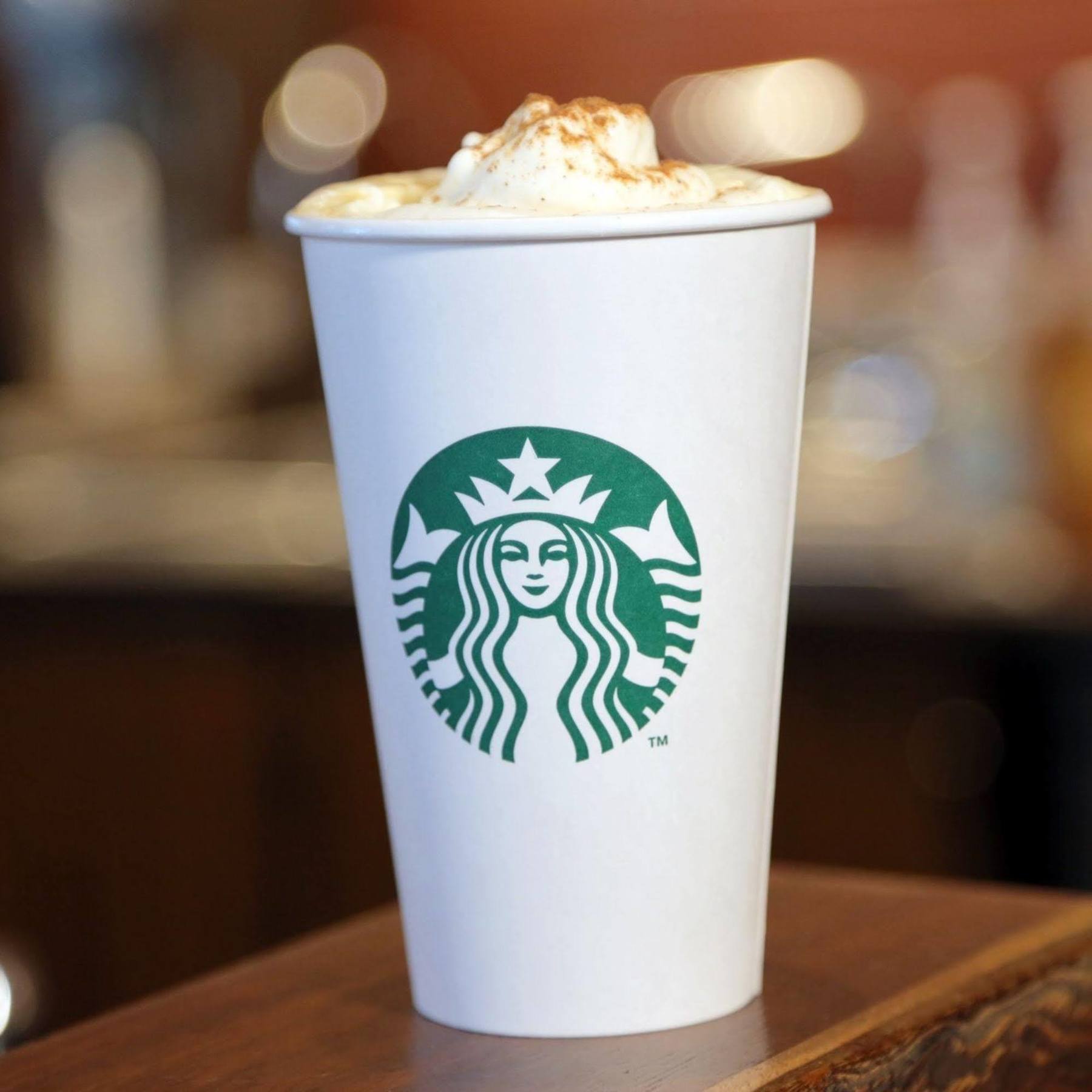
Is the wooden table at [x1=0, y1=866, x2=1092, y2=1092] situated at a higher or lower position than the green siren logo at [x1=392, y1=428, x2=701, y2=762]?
lower

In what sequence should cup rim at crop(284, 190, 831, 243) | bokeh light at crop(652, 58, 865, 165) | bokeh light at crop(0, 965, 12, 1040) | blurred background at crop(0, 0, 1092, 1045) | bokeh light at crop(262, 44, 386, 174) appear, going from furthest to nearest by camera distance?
1. bokeh light at crop(262, 44, 386, 174)
2. bokeh light at crop(652, 58, 865, 165)
3. blurred background at crop(0, 0, 1092, 1045)
4. bokeh light at crop(0, 965, 12, 1040)
5. cup rim at crop(284, 190, 831, 243)

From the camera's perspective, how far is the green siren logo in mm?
586

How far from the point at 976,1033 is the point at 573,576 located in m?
0.22

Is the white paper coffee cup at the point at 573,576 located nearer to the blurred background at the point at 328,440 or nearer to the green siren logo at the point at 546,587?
the green siren logo at the point at 546,587

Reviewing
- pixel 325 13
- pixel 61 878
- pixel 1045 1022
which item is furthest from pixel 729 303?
pixel 325 13

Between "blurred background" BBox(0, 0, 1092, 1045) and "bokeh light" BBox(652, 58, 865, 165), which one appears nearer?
"blurred background" BBox(0, 0, 1092, 1045)

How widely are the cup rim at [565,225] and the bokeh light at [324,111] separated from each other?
2.09m

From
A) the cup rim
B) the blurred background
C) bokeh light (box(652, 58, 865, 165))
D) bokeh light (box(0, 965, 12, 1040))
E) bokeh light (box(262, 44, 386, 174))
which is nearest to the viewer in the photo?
the cup rim

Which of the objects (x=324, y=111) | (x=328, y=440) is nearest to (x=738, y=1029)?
(x=328, y=440)

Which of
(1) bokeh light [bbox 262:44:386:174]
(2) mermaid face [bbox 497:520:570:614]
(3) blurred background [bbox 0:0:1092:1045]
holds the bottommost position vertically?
(3) blurred background [bbox 0:0:1092:1045]

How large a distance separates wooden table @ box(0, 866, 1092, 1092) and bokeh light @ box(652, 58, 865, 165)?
6.13 feet

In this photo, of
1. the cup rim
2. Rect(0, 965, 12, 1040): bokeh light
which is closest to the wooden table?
the cup rim

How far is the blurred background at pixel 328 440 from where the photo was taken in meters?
1.81

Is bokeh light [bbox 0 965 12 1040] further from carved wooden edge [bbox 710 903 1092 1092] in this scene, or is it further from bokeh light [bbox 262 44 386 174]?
bokeh light [bbox 262 44 386 174]
